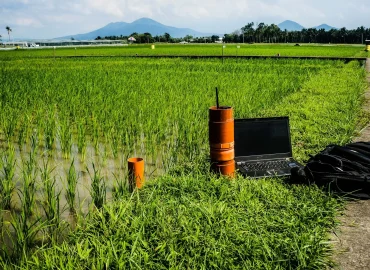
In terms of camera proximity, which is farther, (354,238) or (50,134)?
(50,134)

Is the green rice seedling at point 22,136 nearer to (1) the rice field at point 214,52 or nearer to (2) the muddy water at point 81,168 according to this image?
(2) the muddy water at point 81,168

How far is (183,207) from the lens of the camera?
259 centimetres

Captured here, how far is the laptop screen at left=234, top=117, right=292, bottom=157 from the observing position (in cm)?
338

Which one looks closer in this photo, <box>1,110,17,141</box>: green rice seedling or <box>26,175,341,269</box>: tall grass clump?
<box>26,175,341,269</box>: tall grass clump

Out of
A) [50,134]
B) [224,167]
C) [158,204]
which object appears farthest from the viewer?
[50,134]

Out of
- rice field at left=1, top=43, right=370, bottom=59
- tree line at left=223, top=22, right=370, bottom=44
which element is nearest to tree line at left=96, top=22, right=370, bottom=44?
tree line at left=223, top=22, right=370, bottom=44

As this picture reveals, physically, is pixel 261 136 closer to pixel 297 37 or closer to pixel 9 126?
pixel 9 126

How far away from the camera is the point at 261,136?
11.2 feet

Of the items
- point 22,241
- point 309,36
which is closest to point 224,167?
point 22,241

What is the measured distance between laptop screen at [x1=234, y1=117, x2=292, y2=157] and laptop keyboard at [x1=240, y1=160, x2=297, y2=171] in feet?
0.29

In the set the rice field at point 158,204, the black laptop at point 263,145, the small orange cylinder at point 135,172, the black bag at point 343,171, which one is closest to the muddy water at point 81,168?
the rice field at point 158,204

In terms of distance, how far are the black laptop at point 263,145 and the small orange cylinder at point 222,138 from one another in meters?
0.24

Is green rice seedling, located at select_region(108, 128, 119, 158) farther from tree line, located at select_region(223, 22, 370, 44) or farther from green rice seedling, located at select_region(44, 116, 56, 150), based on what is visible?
tree line, located at select_region(223, 22, 370, 44)

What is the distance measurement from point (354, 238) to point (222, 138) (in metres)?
1.20
